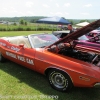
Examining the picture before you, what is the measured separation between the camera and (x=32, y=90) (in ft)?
12.8

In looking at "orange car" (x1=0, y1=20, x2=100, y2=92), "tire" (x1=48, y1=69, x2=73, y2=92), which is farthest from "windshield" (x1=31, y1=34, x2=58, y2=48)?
"tire" (x1=48, y1=69, x2=73, y2=92)

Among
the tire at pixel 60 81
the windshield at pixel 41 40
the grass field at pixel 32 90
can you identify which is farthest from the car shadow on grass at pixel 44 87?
the windshield at pixel 41 40

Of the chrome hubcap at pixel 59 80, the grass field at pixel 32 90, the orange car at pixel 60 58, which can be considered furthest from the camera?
the chrome hubcap at pixel 59 80

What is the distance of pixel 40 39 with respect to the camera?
15.9 feet

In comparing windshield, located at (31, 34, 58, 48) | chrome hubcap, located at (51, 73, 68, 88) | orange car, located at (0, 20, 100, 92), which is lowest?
chrome hubcap, located at (51, 73, 68, 88)

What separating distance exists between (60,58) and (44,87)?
0.92 metres

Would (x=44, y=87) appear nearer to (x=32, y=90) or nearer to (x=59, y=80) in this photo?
(x=32, y=90)

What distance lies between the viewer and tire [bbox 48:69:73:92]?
3.61 m

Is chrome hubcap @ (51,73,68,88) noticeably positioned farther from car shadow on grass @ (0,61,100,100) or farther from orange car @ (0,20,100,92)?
car shadow on grass @ (0,61,100,100)

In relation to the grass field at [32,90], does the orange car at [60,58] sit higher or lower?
higher

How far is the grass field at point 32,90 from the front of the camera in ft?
11.8

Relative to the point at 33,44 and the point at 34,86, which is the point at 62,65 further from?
the point at 33,44

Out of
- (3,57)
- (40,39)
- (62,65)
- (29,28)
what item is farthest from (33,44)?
(29,28)

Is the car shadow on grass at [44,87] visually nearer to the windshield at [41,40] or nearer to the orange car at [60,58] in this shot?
the orange car at [60,58]
